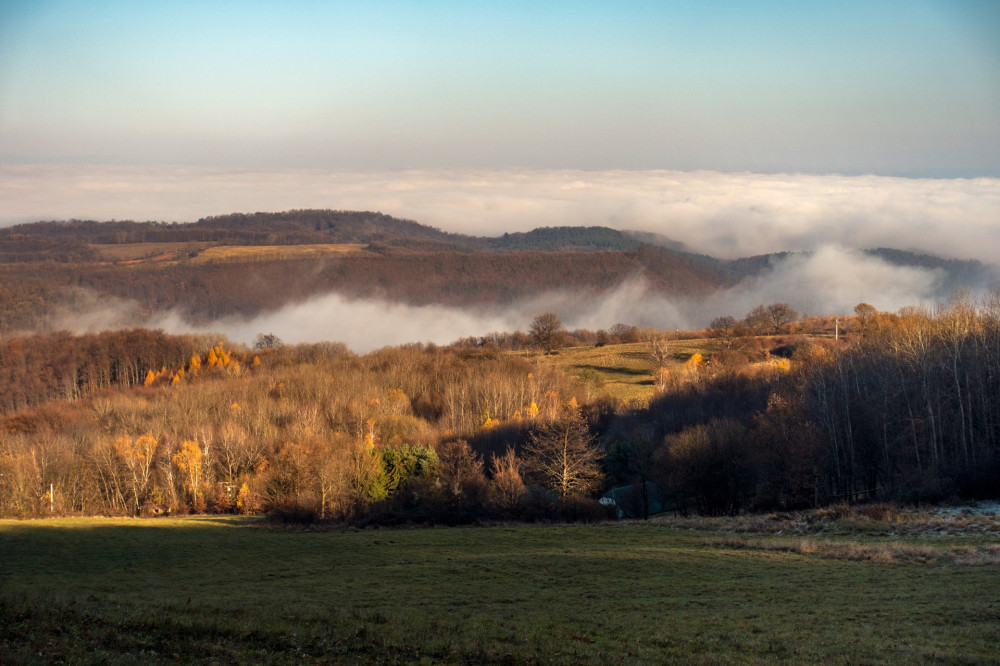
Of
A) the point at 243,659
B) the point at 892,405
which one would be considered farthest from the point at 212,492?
the point at 243,659

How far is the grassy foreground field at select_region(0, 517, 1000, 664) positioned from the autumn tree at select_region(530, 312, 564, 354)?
437ft

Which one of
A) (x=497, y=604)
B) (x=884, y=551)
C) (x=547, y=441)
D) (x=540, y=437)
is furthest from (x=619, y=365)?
(x=497, y=604)

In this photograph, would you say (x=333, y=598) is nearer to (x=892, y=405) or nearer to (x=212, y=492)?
(x=892, y=405)

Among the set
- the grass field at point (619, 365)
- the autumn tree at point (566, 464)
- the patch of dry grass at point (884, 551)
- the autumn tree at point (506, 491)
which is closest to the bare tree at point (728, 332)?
the grass field at point (619, 365)

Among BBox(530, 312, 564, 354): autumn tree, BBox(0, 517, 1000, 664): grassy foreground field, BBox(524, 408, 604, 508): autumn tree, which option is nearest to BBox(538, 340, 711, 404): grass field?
BBox(530, 312, 564, 354): autumn tree

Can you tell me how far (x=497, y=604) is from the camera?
29.3 metres

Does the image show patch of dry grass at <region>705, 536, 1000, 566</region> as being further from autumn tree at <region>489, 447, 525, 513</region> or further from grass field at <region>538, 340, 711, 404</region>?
grass field at <region>538, 340, 711, 404</region>

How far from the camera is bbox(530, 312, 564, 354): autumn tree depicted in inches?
7357

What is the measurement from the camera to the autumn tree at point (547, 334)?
18688 cm

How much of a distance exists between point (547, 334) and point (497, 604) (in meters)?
159

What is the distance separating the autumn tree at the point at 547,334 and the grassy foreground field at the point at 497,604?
133296mm

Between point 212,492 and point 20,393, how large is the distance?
111m

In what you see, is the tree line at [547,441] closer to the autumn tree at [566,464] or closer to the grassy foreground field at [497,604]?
Answer: the autumn tree at [566,464]

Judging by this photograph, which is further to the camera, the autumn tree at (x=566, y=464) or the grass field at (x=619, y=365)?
the grass field at (x=619, y=365)
